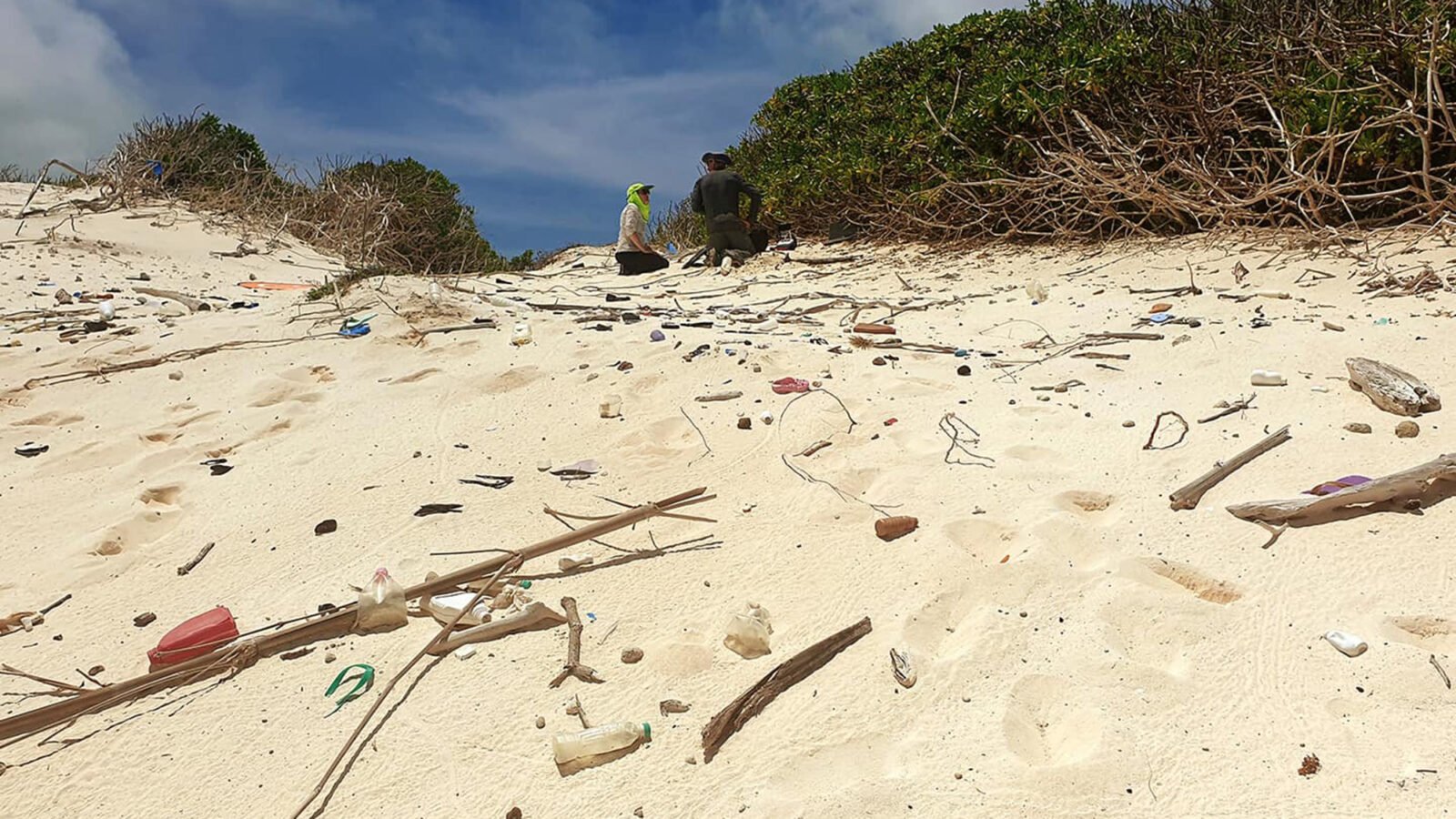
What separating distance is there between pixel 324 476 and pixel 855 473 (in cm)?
181

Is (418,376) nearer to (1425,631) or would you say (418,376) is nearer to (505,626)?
(505,626)

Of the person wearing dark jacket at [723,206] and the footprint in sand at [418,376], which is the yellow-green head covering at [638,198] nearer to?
the person wearing dark jacket at [723,206]

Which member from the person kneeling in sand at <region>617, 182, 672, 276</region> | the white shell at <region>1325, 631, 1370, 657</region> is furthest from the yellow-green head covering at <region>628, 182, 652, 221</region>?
the white shell at <region>1325, 631, 1370, 657</region>

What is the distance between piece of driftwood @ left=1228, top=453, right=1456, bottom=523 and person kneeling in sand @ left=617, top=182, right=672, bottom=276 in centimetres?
762

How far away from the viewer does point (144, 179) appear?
10742 millimetres

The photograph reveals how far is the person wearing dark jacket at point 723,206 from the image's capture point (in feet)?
28.7

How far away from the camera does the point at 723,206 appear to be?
8.79m

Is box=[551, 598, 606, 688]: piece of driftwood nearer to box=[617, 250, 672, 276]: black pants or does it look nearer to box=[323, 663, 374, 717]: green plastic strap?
box=[323, 663, 374, 717]: green plastic strap

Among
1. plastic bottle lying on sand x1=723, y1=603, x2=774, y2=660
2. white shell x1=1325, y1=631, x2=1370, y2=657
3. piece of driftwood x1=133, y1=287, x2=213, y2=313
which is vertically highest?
piece of driftwood x1=133, y1=287, x2=213, y2=313

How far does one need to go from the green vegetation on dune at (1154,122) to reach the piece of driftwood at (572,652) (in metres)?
4.72

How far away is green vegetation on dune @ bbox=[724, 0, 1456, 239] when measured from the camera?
16.3ft

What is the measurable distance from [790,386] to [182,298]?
5283mm

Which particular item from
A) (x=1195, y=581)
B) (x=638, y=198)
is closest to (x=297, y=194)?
(x=638, y=198)

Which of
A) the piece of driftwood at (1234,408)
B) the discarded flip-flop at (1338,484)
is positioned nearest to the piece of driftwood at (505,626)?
the discarded flip-flop at (1338,484)
